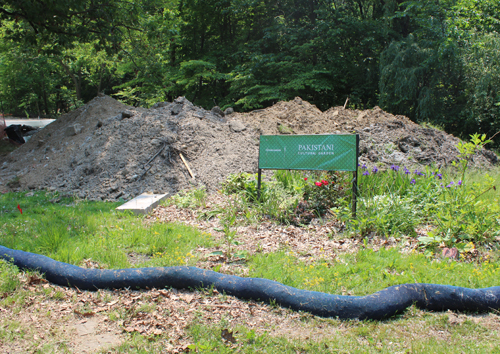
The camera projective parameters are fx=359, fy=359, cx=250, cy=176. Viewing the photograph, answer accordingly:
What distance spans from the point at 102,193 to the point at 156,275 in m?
5.11

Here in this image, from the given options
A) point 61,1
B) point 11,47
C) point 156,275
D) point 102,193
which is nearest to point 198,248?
point 156,275

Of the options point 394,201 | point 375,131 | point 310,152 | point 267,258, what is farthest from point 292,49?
point 267,258

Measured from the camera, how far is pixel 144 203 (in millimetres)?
6703

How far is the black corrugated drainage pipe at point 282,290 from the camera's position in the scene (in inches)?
120

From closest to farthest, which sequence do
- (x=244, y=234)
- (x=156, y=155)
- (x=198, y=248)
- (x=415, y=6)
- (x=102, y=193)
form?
(x=198, y=248)
(x=244, y=234)
(x=102, y=193)
(x=156, y=155)
(x=415, y=6)

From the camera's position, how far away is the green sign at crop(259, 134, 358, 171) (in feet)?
17.6

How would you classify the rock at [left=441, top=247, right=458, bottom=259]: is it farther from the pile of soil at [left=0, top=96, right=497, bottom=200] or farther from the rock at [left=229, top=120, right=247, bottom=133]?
the rock at [left=229, top=120, right=247, bottom=133]

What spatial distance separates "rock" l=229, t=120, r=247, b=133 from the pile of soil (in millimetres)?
30

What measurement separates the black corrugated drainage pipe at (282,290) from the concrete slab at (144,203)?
2.47 metres

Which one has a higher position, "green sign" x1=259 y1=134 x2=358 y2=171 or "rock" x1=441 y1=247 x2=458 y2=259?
"green sign" x1=259 y1=134 x2=358 y2=171

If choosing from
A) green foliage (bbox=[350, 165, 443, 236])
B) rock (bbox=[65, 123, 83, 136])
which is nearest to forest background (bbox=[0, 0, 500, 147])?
rock (bbox=[65, 123, 83, 136])

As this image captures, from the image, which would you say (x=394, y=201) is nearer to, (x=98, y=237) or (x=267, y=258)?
(x=267, y=258)

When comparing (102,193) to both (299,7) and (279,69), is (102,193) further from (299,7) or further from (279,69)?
(299,7)

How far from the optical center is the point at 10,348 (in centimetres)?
269
